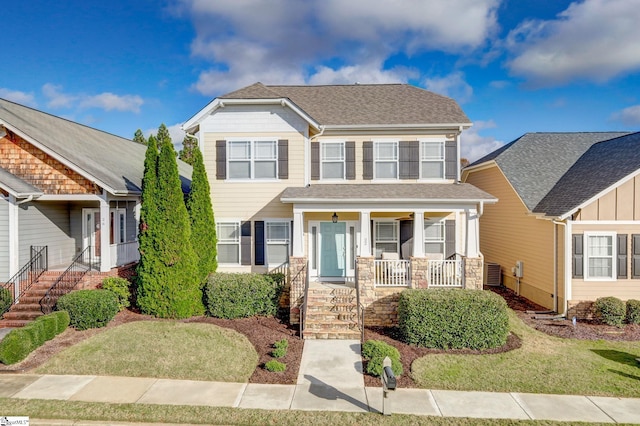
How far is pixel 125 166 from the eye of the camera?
679 inches

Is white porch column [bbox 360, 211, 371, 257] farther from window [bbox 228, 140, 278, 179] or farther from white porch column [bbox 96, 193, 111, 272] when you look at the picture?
white porch column [bbox 96, 193, 111, 272]

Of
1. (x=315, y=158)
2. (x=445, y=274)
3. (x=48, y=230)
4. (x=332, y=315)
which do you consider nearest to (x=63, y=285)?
(x=48, y=230)

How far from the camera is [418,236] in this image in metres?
12.7

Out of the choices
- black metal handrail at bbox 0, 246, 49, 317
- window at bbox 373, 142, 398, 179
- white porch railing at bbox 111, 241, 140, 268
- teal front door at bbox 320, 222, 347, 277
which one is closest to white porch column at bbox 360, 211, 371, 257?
teal front door at bbox 320, 222, 347, 277

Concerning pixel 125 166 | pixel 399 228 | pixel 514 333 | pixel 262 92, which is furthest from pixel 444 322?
pixel 125 166

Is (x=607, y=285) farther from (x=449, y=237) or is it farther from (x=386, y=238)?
(x=386, y=238)

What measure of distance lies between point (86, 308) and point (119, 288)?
1.53 meters

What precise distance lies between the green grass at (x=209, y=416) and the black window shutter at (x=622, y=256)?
8466mm

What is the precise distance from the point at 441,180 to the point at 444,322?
21.0 feet

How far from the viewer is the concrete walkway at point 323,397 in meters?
7.22

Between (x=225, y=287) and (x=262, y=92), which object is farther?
(x=262, y=92)

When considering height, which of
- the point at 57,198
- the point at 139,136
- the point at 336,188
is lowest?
the point at 57,198

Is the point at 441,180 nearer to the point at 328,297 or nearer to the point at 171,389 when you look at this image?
the point at 328,297

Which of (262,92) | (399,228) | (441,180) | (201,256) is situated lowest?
(201,256)
